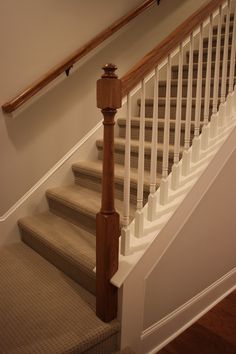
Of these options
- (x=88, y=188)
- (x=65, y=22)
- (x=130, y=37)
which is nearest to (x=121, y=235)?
(x=88, y=188)

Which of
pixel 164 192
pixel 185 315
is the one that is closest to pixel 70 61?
pixel 164 192

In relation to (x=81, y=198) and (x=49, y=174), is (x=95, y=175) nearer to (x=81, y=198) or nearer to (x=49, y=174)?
(x=81, y=198)

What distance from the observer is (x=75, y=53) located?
7.77 feet

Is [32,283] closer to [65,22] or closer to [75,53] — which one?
[75,53]

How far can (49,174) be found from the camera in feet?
8.29

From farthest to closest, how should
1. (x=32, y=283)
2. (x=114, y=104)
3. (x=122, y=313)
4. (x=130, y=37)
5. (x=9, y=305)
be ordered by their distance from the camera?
(x=130, y=37) → (x=32, y=283) → (x=9, y=305) → (x=122, y=313) → (x=114, y=104)

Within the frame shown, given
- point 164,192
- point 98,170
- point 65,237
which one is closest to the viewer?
point 164,192

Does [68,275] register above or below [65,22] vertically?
below

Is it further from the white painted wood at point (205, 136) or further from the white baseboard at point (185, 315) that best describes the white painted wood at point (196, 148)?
the white baseboard at point (185, 315)

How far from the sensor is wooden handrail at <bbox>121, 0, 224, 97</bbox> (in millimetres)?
1390

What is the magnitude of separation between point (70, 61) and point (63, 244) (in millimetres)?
1332

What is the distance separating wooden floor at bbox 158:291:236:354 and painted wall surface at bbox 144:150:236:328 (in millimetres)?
176

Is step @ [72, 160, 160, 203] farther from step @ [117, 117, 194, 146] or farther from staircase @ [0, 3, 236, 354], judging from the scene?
step @ [117, 117, 194, 146]

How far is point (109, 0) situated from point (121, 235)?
2081mm
